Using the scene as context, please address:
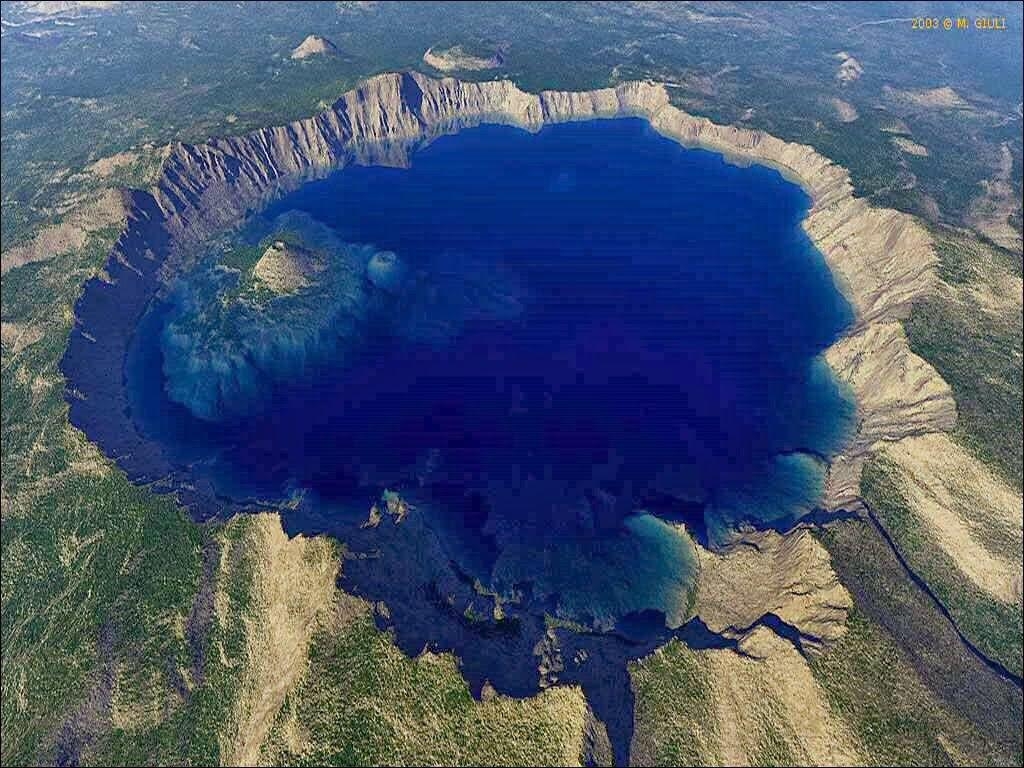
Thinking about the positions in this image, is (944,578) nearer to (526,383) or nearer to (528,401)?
(528,401)

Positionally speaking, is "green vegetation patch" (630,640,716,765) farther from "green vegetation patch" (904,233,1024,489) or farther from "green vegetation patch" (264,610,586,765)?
"green vegetation patch" (904,233,1024,489)

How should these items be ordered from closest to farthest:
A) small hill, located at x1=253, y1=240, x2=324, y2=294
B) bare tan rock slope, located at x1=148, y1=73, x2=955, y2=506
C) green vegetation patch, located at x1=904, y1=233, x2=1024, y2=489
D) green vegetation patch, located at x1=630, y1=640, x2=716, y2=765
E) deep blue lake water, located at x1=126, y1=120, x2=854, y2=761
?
1. green vegetation patch, located at x1=630, y1=640, x2=716, y2=765
2. deep blue lake water, located at x1=126, y1=120, x2=854, y2=761
3. green vegetation patch, located at x1=904, y1=233, x2=1024, y2=489
4. bare tan rock slope, located at x1=148, y1=73, x2=955, y2=506
5. small hill, located at x1=253, y1=240, x2=324, y2=294

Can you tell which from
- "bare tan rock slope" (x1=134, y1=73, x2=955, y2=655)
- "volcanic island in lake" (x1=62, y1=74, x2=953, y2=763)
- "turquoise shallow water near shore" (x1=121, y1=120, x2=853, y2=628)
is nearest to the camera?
"volcanic island in lake" (x1=62, y1=74, x2=953, y2=763)

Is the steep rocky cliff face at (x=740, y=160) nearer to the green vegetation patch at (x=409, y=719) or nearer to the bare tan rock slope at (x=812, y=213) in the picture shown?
the bare tan rock slope at (x=812, y=213)

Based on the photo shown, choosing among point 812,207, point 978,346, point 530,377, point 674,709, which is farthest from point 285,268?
point 812,207

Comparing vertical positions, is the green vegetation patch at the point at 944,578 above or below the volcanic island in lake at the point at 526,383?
above

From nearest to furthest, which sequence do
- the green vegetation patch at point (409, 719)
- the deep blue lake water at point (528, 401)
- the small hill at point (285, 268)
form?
the green vegetation patch at point (409, 719)
the deep blue lake water at point (528, 401)
the small hill at point (285, 268)

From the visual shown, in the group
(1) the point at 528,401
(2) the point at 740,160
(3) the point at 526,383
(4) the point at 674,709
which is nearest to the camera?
(4) the point at 674,709

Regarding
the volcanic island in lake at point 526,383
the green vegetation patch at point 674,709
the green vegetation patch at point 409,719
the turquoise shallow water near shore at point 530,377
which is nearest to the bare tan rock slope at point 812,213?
the volcanic island in lake at point 526,383

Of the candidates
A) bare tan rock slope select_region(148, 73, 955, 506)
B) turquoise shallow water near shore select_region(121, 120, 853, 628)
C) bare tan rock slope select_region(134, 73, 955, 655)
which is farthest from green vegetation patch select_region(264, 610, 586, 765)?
bare tan rock slope select_region(148, 73, 955, 506)
